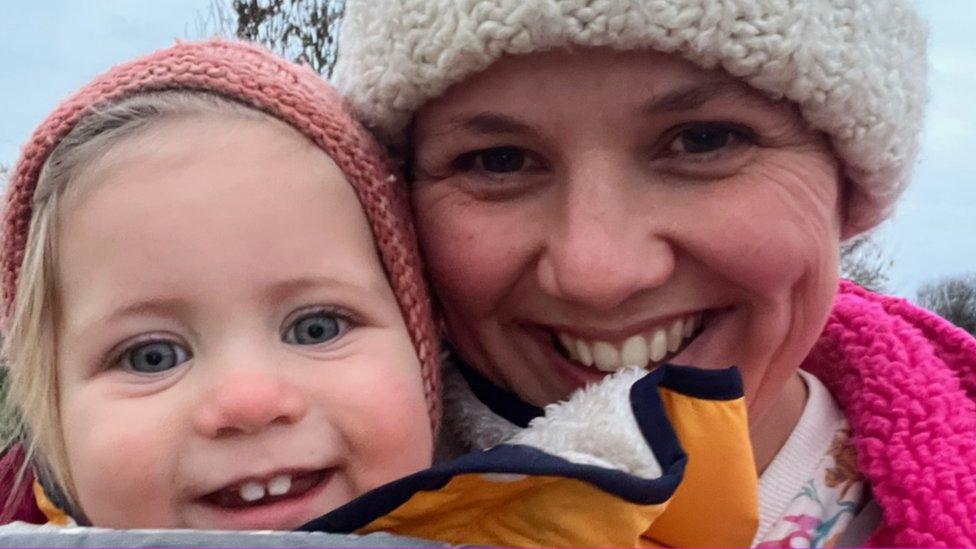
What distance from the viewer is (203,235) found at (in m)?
1.52

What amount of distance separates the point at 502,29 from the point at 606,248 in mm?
349

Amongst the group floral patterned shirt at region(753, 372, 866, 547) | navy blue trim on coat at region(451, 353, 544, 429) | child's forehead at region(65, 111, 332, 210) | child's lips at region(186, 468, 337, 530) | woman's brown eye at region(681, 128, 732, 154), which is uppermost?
child's forehead at region(65, 111, 332, 210)

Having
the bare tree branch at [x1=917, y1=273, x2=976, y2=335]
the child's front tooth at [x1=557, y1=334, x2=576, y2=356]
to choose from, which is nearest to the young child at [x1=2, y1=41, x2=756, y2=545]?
the child's front tooth at [x1=557, y1=334, x2=576, y2=356]

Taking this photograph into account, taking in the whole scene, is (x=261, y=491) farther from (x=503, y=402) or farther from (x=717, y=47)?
(x=717, y=47)

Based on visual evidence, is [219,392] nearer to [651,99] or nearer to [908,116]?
[651,99]

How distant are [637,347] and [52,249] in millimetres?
888

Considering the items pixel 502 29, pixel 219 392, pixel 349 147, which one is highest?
pixel 502 29

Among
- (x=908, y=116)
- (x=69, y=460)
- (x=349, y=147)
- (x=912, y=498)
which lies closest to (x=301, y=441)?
(x=69, y=460)

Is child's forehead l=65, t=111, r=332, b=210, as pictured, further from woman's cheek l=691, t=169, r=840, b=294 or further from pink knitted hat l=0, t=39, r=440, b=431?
woman's cheek l=691, t=169, r=840, b=294

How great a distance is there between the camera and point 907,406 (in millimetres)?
2033

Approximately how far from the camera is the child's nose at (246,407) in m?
1.42

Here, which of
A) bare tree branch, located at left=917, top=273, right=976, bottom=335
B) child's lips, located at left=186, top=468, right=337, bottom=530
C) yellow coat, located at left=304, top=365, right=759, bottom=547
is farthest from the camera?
bare tree branch, located at left=917, top=273, right=976, bottom=335

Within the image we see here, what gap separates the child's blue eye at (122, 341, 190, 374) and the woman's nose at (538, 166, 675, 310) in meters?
0.56

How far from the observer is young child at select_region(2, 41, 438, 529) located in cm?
147
